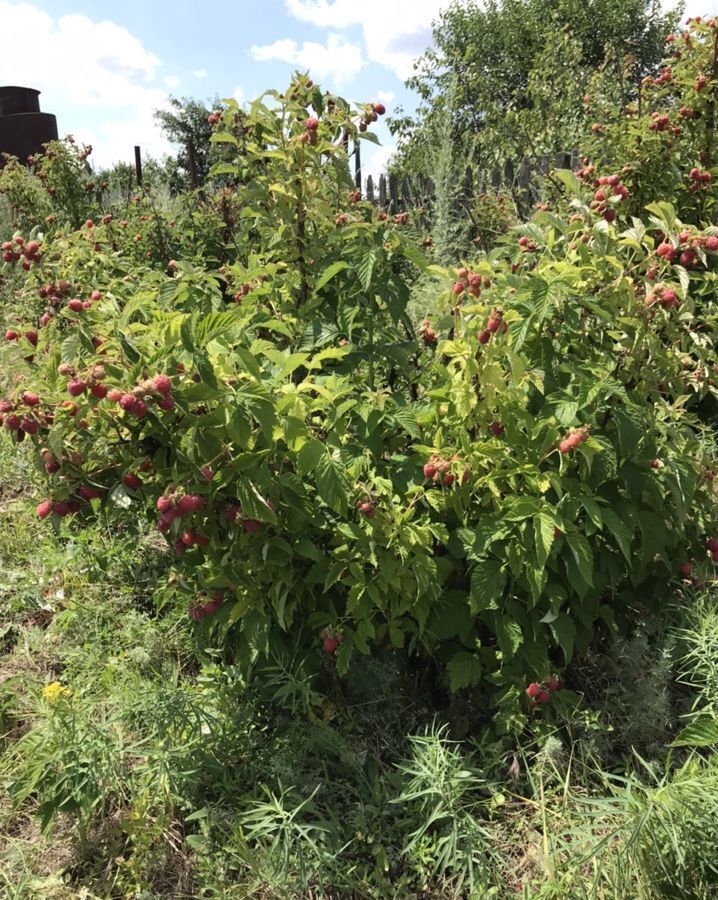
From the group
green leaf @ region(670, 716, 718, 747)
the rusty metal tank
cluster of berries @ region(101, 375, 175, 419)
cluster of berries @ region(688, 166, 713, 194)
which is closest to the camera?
cluster of berries @ region(101, 375, 175, 419)

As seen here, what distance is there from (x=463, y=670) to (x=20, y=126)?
46.1 ft

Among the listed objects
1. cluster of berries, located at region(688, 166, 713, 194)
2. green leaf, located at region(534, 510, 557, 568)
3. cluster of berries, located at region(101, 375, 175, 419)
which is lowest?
green leaf, located at region(534, 510, 557, 568)

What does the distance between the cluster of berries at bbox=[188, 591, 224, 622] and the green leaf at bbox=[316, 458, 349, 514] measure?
581 millimetres

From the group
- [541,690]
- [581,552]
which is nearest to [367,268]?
[581,552]

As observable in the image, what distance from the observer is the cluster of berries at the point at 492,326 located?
5.77 feet

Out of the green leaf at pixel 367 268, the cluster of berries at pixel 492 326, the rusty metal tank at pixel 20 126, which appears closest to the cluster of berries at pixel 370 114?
the green leaf at pixel 367 268

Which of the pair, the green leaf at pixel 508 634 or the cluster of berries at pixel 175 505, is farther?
the green leaf at pixel 508 634

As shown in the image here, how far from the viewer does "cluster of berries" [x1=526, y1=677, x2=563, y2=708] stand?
1965mm

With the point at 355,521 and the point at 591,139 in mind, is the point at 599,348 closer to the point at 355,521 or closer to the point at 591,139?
the point at 355,521

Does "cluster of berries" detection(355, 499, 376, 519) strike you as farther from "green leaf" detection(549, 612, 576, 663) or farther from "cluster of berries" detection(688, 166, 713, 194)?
"cluster of berries" detection(688, 166, 713, 194)

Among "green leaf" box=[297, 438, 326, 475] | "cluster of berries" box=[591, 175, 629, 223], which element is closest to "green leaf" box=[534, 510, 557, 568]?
"green leaf" box=[297, 438, 326, 475]

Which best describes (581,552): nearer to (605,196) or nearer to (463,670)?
(463,670)

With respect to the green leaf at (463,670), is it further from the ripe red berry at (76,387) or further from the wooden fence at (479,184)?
the wooden fence at (479,184)

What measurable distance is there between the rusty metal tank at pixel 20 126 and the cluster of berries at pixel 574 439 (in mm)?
13423
